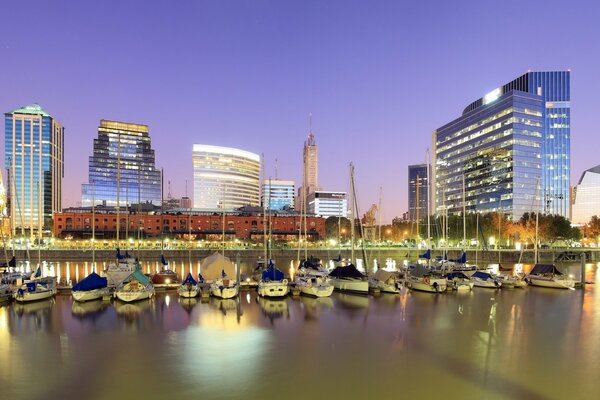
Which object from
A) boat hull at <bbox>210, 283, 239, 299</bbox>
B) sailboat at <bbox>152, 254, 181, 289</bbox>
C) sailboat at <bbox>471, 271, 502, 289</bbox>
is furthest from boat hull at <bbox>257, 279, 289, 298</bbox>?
sailboat at <bbox>471, 271, 502, 289</bbox>

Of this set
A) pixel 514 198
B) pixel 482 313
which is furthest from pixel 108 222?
pixel 514 198

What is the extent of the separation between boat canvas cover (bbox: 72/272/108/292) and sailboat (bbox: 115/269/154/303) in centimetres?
194

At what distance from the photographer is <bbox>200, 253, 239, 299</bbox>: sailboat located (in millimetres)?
44469

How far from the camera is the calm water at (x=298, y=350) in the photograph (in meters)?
19.9

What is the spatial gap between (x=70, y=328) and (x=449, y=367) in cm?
2806

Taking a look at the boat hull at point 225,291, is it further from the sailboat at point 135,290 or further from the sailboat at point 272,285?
the sailboat at point 135,290

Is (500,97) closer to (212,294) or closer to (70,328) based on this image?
(212,294)

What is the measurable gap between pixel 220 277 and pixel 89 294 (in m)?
13.8

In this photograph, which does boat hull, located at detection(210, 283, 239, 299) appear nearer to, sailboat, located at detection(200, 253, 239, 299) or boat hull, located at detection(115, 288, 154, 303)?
sailboat, located at detection(200, 253, 239, 299)

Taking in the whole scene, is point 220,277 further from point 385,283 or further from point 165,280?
point 385,283

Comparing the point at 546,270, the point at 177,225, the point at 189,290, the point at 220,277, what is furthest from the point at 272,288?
the point at 177,225

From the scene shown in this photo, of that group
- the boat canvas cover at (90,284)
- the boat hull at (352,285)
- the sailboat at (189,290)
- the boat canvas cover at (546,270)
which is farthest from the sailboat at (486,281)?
the boat canvas cover at (90,284)

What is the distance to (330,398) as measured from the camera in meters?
18.6

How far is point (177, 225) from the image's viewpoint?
161 m
